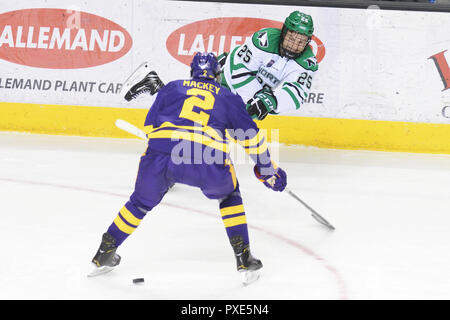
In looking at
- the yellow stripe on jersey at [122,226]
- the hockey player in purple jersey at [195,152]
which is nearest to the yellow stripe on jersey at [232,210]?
the hockey player in purple jersey at [195,152]

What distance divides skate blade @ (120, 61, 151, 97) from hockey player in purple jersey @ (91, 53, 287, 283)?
2510 millimetres

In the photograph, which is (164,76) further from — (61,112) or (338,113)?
(338,113)

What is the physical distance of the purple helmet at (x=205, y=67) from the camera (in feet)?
10.5

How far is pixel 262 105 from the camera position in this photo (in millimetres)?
5145

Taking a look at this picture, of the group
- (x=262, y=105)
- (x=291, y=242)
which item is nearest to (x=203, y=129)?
(x=291, y=242)

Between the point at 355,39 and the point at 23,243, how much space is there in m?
3.72

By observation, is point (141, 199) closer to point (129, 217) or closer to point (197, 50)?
point (129, 217)

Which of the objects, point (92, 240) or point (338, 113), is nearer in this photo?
point (92, 240)

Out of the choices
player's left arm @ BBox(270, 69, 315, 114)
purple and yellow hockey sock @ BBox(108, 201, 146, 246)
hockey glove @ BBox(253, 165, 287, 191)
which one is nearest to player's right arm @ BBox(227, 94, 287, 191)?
hockey glove @ BBox(253, 165, 287, 191)

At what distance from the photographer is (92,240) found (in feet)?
12.4

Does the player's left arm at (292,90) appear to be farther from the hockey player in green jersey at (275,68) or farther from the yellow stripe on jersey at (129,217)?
the yellow stripe on jersey at (129,217)

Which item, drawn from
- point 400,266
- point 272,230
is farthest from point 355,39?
point 400,266

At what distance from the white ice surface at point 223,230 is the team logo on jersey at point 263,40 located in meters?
1.02

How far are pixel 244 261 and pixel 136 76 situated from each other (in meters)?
3.23
